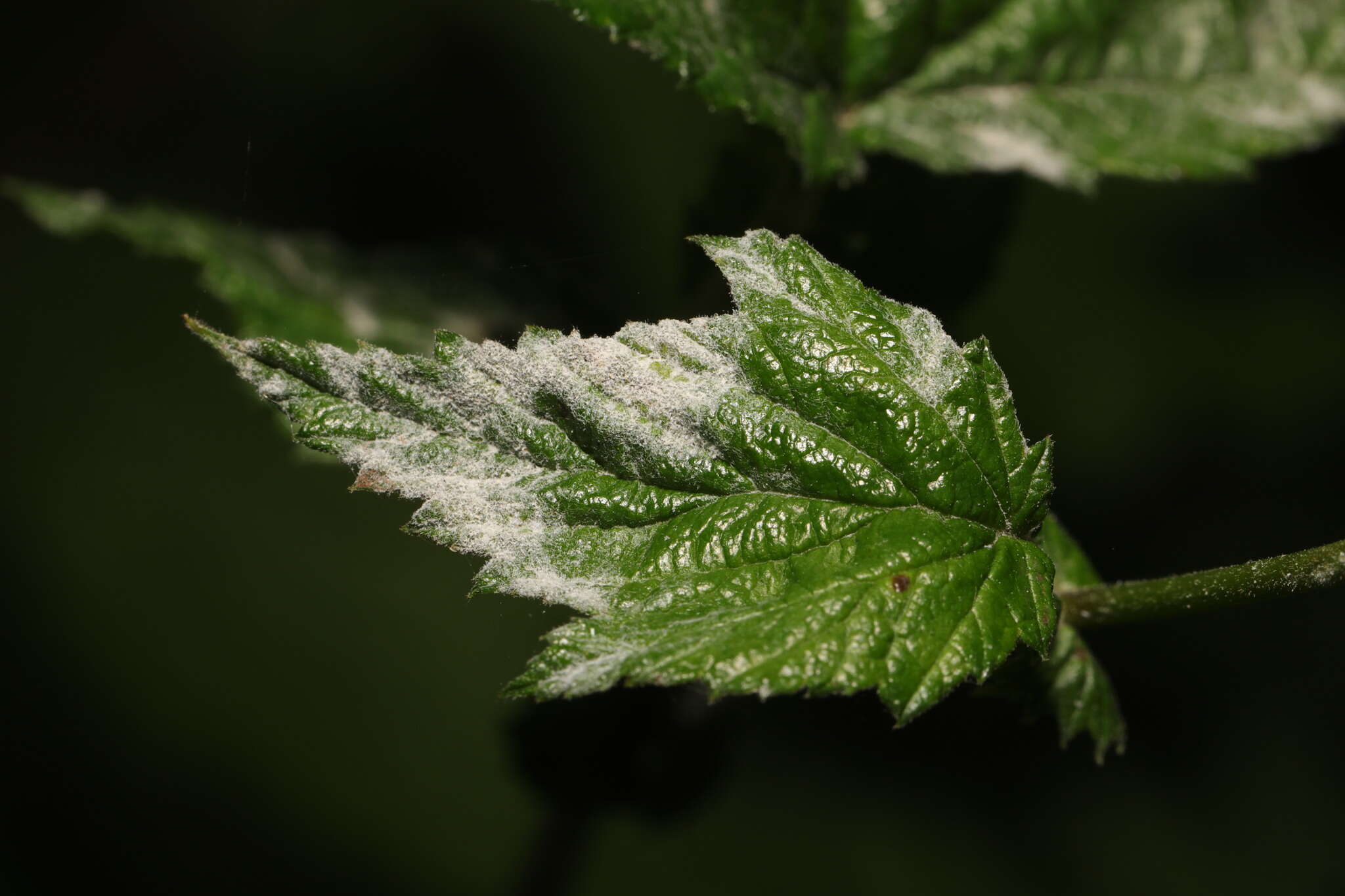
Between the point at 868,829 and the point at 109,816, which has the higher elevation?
the point at 109,816

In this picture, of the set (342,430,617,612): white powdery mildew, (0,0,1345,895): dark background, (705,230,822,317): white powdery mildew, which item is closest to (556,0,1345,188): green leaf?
(705,230,822,317): white powdery mildew

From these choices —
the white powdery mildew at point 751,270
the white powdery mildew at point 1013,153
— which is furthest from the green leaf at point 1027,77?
the white powdery mildew at point 751,270

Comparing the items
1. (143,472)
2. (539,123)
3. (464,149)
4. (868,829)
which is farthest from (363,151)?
(868,829)

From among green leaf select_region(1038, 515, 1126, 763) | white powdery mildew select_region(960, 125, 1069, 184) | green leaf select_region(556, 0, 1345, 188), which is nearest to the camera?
green leaf select_region(1038, 515, 1126, 763)

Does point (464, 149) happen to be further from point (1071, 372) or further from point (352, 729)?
point (1071, 372)

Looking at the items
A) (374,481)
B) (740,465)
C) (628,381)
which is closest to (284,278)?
(374,481)

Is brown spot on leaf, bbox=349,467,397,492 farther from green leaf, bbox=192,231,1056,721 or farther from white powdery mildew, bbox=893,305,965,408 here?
white powdery mildew, bbox=893,305,965,408

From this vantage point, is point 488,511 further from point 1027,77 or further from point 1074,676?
point 1027,77
